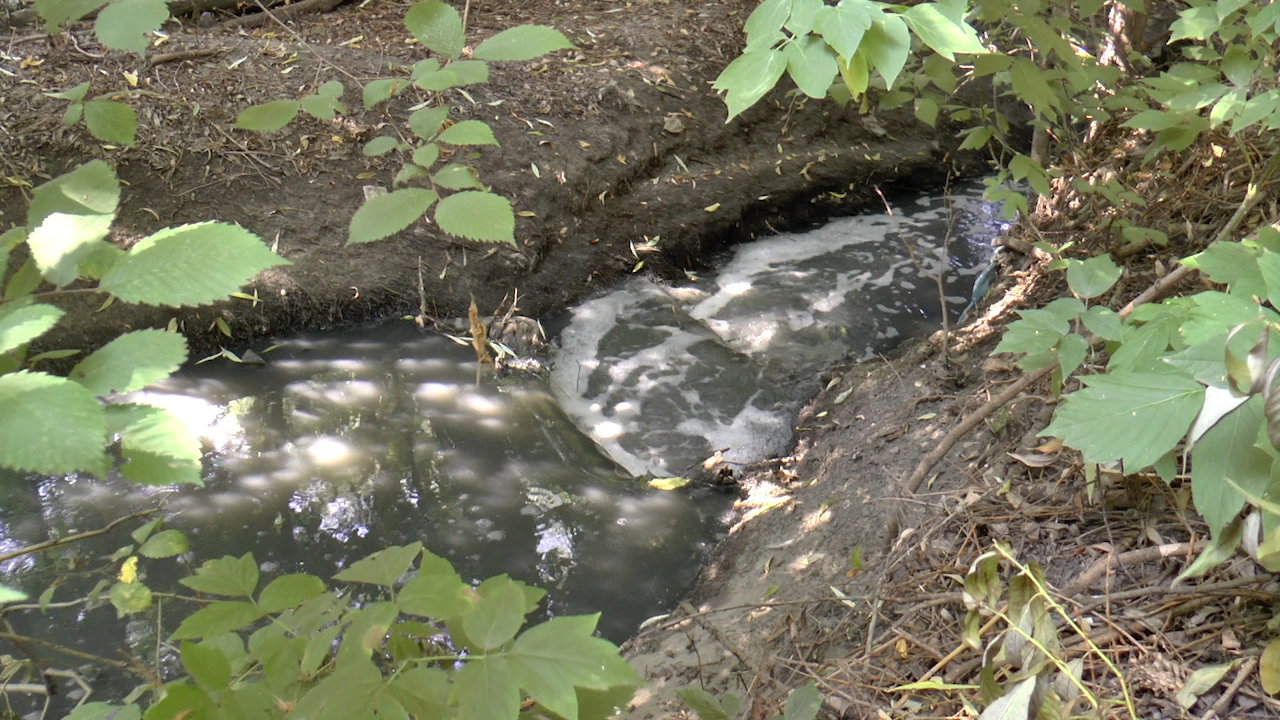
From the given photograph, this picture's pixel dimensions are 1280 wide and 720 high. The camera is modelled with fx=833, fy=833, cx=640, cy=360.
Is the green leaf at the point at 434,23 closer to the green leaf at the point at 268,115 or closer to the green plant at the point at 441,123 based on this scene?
the green plant at the point at 441,123

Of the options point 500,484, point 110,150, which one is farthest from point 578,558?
point 110,150

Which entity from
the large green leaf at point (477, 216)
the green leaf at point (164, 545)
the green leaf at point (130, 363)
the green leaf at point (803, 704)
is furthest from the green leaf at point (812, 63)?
the green leaf at point (164, 545)

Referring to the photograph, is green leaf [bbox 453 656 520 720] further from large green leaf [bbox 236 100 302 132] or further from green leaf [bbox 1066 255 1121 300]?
green leaf [bbox 1066 255 1121 300]

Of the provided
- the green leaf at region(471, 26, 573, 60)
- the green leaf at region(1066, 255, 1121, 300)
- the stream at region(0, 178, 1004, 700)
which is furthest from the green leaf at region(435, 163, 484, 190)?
the stream at region(0, 178, 1004, 700)

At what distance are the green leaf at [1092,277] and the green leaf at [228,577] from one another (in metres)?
1.70

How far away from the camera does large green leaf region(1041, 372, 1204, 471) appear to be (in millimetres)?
957

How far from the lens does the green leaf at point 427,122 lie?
138 cm

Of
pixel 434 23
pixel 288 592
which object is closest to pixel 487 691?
pixel 288 592

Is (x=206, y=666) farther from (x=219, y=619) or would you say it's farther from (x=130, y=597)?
(x=130, y=597)

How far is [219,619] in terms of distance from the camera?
1.29 metres

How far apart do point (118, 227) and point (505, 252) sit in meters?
1.83

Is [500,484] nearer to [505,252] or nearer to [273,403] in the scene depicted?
[273,403]

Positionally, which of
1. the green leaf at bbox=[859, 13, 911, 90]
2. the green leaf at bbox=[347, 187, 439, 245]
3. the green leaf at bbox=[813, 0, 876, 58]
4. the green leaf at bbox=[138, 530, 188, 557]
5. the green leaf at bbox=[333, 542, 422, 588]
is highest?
the green leaf at bbox=[813, 0, 876, 58]

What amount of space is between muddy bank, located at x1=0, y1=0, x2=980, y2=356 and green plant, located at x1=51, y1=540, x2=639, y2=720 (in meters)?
2.97
